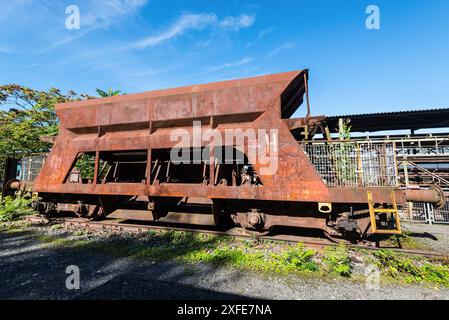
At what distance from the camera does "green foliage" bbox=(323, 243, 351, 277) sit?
137 inches

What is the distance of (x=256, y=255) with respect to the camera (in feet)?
13.5

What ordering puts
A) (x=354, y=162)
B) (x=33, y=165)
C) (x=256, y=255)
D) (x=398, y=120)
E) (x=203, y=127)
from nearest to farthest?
(x=256, y=255) → (x=354, y=162) → (x=203, y=127) → (x=33, y=165) → (x=398, y=120)

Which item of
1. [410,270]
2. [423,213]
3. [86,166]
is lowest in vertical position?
[423,213]

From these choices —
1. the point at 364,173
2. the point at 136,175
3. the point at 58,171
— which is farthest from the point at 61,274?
the point at 364,173

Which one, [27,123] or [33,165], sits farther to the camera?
[27,123]

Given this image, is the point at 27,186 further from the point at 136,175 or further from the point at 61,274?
Answer: the point at 61,274

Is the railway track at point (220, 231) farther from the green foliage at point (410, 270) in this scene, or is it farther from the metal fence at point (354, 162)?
the metal fence at point (354, 162)

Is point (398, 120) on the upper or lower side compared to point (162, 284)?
upper

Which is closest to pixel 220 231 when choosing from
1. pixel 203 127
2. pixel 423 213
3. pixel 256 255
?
pixel 256 255

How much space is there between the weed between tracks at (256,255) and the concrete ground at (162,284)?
24 cm

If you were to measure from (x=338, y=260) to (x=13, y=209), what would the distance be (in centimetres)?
969

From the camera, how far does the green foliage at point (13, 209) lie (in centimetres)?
737

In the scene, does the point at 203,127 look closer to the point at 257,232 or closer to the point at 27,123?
the point at 257,232

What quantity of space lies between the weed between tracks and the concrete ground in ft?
0.78
